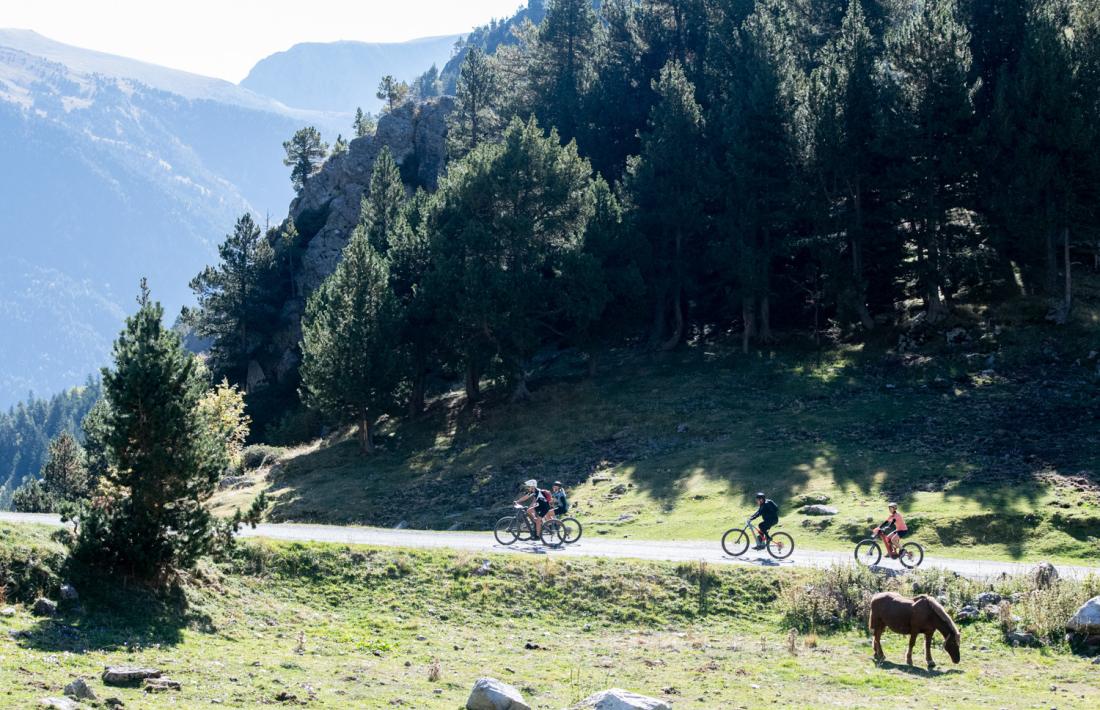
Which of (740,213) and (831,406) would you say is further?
(740,213)

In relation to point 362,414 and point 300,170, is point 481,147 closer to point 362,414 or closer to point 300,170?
point 362,414

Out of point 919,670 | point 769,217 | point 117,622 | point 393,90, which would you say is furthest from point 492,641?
point 393,90

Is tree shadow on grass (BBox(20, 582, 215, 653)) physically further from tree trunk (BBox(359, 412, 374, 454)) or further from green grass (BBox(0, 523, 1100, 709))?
tree trunk (BBox(359, 412, 374, 454))

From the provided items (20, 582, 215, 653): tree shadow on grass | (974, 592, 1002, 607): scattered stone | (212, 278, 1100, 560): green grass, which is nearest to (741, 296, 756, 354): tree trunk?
A: (212, 278, 1100, 560): green grass

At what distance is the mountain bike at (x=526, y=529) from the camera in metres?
33.3

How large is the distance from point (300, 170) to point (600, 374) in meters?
67.3

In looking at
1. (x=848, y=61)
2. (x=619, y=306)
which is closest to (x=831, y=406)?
(x=619, y=306)

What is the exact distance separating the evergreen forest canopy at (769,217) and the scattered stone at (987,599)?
32529 millimetres

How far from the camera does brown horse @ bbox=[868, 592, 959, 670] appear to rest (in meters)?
21.4

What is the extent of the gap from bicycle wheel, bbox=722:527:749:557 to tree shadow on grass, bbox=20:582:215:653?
53.1 ft

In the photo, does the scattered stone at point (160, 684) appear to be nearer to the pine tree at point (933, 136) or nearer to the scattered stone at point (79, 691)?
the scattered stone at point (79, 691)

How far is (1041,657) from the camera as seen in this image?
2181 cm

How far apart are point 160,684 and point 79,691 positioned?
1.75m

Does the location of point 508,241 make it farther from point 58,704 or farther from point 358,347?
point 58,704
